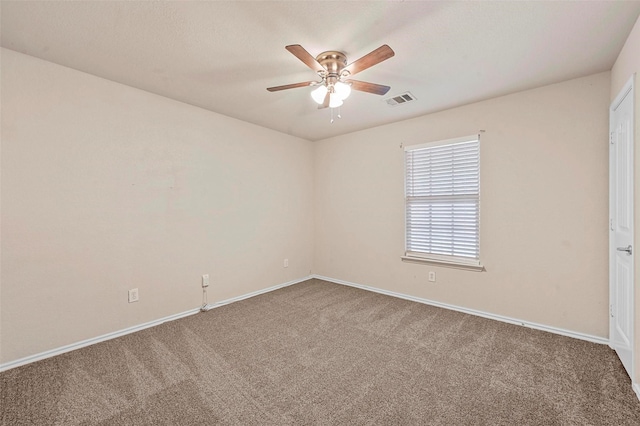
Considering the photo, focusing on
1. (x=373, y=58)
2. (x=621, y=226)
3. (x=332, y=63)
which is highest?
(x=332, y=63)

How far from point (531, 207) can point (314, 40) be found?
269 cm

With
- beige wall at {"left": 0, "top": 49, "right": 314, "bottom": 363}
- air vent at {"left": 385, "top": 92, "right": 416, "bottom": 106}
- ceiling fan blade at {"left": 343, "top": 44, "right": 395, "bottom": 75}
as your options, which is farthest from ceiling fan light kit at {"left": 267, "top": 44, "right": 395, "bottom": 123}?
beige wall at {"left": 0, "top": 49, "right": 314, "bottom": 363}

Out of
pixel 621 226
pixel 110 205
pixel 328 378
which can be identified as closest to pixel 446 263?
pixel 621 226

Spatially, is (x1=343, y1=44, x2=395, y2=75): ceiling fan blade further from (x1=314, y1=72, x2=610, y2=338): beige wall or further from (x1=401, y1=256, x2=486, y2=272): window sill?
(x1=401, y1=256, x2=486, y2=272): window sill

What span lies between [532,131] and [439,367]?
2.51 m

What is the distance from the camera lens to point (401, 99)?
123 inches

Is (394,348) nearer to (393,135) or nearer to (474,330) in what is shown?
(474,330)

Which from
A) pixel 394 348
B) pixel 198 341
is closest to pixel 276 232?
pixel 198 341

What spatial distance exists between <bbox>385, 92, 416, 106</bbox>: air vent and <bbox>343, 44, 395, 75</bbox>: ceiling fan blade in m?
1.14

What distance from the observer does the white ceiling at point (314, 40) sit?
175cm

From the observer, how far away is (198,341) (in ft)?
8.59

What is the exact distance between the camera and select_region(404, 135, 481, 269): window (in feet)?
10.8

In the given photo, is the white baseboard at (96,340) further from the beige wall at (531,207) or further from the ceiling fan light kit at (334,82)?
the ceiling fan light kit at (334,82)

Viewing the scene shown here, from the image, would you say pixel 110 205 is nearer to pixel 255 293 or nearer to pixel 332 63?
pixel 255 293
